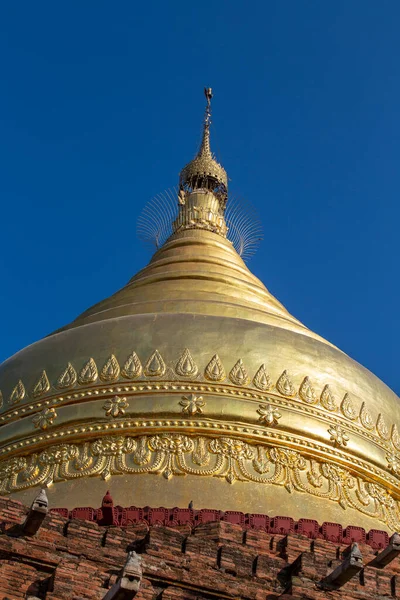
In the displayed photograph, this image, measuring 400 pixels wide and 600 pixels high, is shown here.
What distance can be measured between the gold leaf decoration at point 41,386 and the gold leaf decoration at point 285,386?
3.61 metres

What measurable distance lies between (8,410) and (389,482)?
19.7 ft

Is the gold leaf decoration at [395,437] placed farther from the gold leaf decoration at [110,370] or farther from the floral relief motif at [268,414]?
the gold leaf decoration at [110,370]

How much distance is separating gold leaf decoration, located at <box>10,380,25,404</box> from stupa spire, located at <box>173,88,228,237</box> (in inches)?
319

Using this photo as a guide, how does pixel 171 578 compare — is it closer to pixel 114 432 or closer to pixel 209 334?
pixel 114 432

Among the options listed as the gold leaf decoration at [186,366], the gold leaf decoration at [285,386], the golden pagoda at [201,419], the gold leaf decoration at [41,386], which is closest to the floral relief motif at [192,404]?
the golden pagoda at [201,419]

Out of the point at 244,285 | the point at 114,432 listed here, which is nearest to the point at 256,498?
the point at 114,432

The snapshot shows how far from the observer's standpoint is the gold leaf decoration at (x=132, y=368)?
2183 cm

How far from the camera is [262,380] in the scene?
22.0 meters

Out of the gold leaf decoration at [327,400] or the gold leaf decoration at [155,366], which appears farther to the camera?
the gold leaf decoration at [327,400]

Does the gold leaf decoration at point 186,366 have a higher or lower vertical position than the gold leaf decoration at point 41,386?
higher

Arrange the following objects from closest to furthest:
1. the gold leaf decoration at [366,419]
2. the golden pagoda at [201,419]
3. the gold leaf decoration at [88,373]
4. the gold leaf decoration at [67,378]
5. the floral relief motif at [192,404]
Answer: the golden pagoda at [201,419] < the floral relief motif at [192,404] < the gold leaf decoration at [88,373] < the gold leaf decoration at [67,378] < the gold leaf decoration at [366,419]

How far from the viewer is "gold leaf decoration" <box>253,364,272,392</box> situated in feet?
71.7

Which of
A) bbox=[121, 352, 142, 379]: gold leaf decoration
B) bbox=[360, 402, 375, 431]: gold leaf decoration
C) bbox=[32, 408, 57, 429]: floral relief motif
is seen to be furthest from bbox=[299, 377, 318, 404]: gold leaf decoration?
bbox=[32, 408, 57, 429]: floral relief motif

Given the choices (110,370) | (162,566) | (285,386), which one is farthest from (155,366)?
(162,566)
